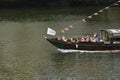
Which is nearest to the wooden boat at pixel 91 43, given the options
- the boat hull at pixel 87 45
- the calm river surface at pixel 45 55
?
the boat hull at pixel 87 45

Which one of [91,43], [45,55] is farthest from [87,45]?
[45,55]

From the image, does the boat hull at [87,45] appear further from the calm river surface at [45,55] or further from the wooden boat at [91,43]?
the calm river surface at [45,55]

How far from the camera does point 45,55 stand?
230 feet

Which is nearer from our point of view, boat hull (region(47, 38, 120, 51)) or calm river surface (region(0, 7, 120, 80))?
calm river surface (region(0, 7, 120, 80))

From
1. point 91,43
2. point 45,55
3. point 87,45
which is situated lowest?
point 45,55

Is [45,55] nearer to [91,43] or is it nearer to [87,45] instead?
[87,45]

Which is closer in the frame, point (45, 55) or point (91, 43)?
point (45, 55)

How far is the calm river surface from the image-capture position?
57969mm

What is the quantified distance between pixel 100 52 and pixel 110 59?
5746mm

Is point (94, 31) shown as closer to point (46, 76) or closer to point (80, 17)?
point (80, 17)

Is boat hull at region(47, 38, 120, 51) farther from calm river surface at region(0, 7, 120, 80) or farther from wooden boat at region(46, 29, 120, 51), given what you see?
calm river surface at region(0, 7, 120, 80)

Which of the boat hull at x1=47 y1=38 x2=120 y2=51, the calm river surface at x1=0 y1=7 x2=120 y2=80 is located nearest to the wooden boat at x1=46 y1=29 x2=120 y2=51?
the boat hull at x1=47 y1=38 x2=120 y2=51

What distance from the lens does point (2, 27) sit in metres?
103

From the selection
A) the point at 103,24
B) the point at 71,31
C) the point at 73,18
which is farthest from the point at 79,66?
the point at 73,18
